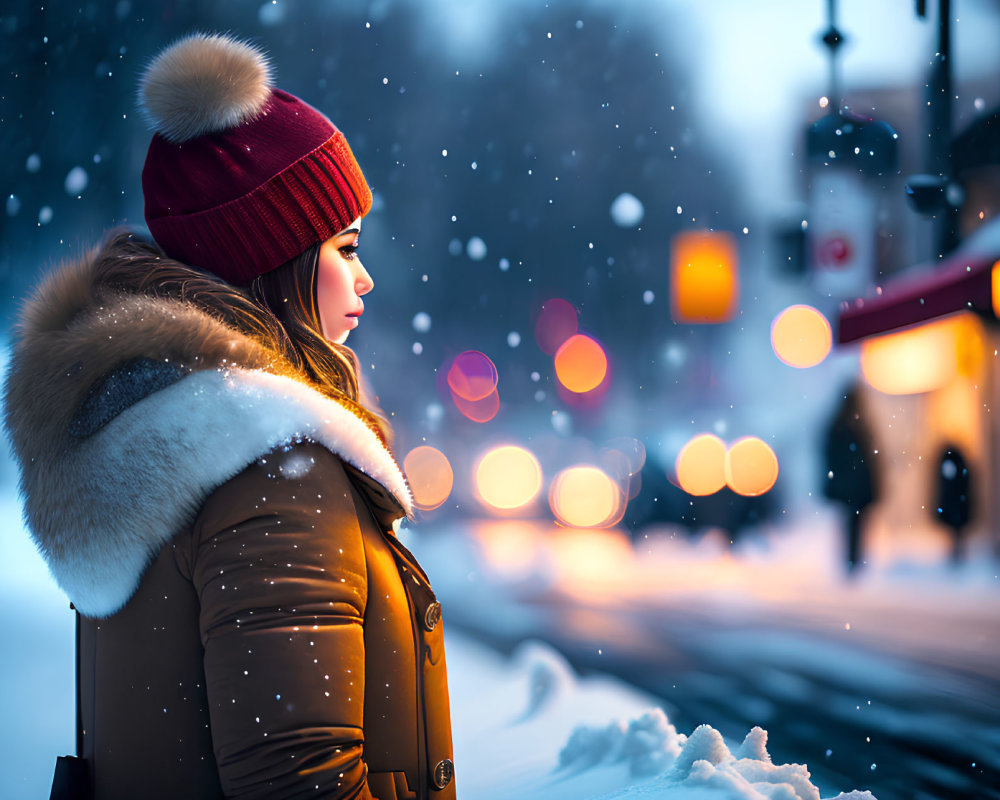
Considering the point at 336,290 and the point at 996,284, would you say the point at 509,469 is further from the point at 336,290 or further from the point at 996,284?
the point at 336,290

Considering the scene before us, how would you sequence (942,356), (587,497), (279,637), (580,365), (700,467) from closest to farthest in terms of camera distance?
1. (279,637)
2. (580,365)
3. (942,356)
4. (700,467)
5. (587,497)

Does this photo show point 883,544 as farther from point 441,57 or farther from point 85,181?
point 85,181

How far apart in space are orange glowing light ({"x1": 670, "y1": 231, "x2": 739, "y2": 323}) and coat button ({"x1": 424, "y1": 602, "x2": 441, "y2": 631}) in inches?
172

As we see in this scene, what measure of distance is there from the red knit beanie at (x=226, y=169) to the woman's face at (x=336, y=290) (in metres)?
0.04

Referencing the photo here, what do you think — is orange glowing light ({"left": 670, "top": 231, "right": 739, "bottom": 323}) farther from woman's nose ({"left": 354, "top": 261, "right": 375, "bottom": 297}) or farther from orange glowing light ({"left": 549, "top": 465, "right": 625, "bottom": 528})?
woman's nose ({"left": 354, "top": 261, "right": 375, "bottom": 297})

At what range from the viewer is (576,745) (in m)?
3.05

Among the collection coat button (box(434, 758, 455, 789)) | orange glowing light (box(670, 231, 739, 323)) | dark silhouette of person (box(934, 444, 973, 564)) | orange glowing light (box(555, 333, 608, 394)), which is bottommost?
dark silhouette of person (box(934, 444, 973, 564))

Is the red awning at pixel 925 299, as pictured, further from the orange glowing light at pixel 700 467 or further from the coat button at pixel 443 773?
the coat button at pixel 443 773

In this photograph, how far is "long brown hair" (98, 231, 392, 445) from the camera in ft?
3.49

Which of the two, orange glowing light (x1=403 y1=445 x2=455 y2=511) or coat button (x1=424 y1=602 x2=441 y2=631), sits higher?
coat button (x1=424 y1=602 x2=441 y2=631)

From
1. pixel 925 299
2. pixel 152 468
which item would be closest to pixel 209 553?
pixel 152 468

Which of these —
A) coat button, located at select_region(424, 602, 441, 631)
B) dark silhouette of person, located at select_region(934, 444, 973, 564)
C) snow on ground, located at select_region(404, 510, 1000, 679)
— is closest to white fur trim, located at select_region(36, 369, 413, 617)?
coat button, located at select_region(424, 602, 441, 631)

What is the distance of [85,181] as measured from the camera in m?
3.13

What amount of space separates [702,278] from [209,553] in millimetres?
4885
